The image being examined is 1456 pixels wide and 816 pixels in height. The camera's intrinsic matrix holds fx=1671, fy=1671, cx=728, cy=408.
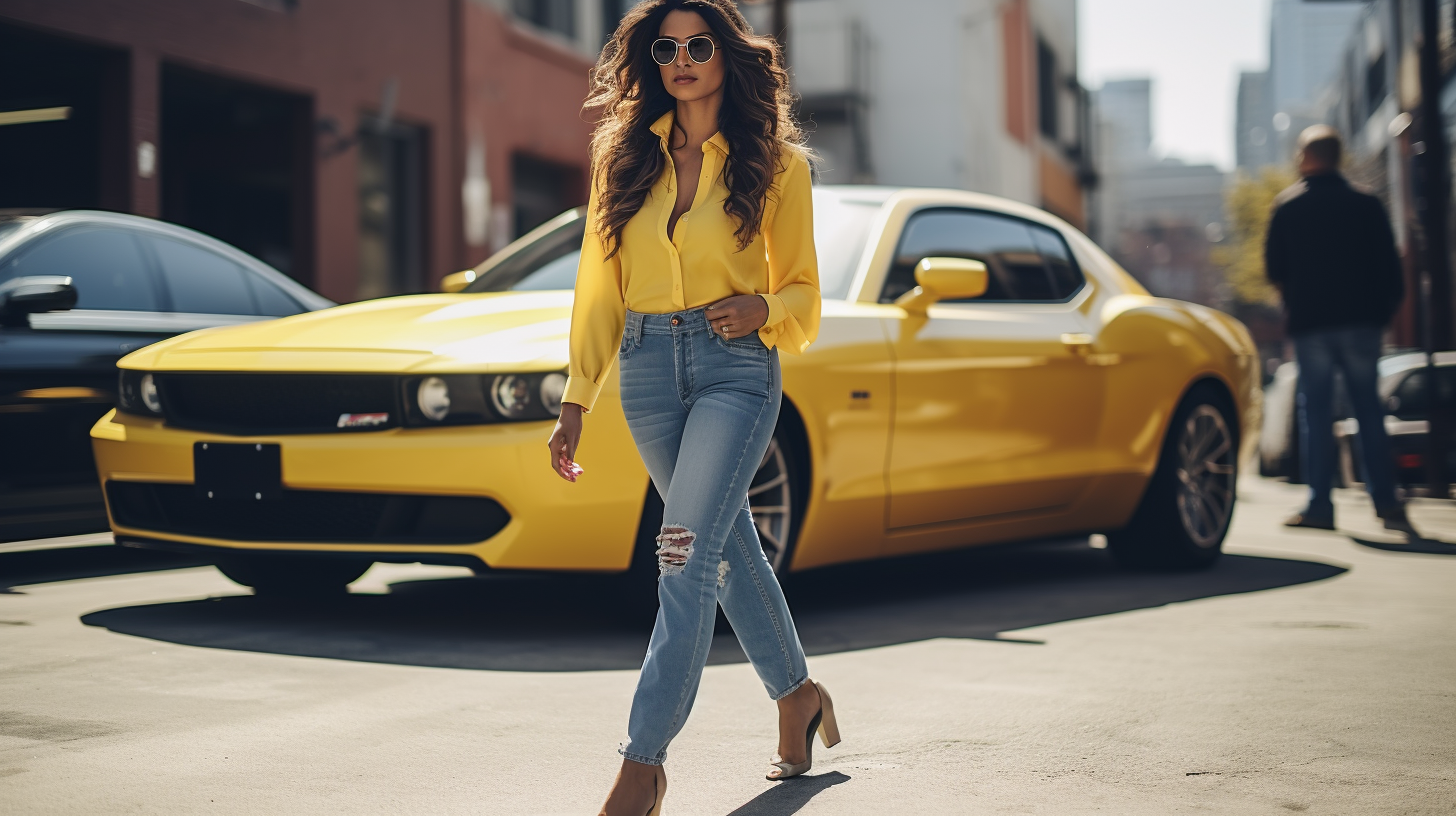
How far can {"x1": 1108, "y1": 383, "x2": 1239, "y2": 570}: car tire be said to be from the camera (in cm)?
681

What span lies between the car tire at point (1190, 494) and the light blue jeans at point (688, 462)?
3942mm

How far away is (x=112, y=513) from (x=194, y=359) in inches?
23.1

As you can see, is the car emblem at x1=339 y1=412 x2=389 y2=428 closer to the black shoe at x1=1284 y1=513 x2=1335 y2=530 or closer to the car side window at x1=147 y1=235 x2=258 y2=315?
the car side window at x1=147 y1=235 x2=258 y2=315

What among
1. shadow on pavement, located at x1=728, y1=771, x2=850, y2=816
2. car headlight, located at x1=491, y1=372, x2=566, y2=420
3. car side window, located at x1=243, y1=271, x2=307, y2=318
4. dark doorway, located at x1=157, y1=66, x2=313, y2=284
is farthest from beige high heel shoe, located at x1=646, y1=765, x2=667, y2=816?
dark doorway, located at x1=157, y1=66, x2=313, y2=284

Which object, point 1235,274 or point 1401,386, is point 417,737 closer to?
point 1401,386

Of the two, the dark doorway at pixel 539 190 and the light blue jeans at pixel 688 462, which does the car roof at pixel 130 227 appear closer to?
the light blue jeans at pixel 688 462

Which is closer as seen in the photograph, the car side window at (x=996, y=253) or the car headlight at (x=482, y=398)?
the car headlight at (x=482, y=398)

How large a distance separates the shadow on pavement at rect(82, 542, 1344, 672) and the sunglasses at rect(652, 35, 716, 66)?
188 centimetres

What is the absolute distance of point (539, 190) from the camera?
722 inches

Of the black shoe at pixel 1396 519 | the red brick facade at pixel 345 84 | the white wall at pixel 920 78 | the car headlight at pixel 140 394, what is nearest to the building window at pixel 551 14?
the red brick facade at pixel 345 84

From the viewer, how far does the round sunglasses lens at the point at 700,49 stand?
10.4 ft

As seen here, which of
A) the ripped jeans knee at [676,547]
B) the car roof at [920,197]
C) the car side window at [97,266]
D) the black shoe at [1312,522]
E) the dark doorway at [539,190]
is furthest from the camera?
the dark doorway at [539,190]

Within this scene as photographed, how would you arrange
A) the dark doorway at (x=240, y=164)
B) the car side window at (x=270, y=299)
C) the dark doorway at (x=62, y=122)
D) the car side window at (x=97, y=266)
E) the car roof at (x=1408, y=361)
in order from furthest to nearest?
the dark doorway at (x=240, y=164)
the dark doorway at (x=62, y=122)
the car roof at (x=1408, y=361)
the car side window at (x=270, y=299)
the car side window at (x=97, y=266)

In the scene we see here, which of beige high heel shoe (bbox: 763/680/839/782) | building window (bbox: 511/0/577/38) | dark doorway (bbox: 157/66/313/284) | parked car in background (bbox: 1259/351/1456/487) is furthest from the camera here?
building window (bbox: 511/0/577/38)
